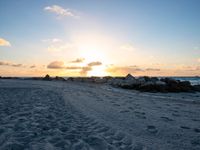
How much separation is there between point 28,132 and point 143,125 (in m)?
3.62

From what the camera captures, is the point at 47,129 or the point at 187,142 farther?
the point at 47,129

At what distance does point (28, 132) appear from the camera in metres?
6.18

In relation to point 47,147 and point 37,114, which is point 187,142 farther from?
point 37,114

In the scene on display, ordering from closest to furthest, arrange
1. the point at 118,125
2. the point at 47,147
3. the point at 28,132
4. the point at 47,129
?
the point at 47,147
the point at 28,132
the point at 47,129
the point at 118,125

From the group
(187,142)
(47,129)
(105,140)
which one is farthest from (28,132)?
(187,142)

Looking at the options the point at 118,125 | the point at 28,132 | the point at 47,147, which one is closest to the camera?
the point at 47,147

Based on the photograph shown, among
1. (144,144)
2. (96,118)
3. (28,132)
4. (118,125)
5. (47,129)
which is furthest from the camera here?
(96,118)

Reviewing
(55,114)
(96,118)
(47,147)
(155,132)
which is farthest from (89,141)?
(55,114)

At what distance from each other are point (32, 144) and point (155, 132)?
3459 millimetres

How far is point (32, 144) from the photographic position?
5.31 m

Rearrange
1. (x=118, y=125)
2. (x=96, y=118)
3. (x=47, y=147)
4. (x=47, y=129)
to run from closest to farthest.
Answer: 1. (x=47, y=147)
2. (x=47, y=129)
3. (x=118, y=125)
4. (x=96, y=118)

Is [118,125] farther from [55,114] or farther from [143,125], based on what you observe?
[55,114]

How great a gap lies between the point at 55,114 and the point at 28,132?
2642 mm

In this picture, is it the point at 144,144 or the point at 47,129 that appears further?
the point at 47,129
